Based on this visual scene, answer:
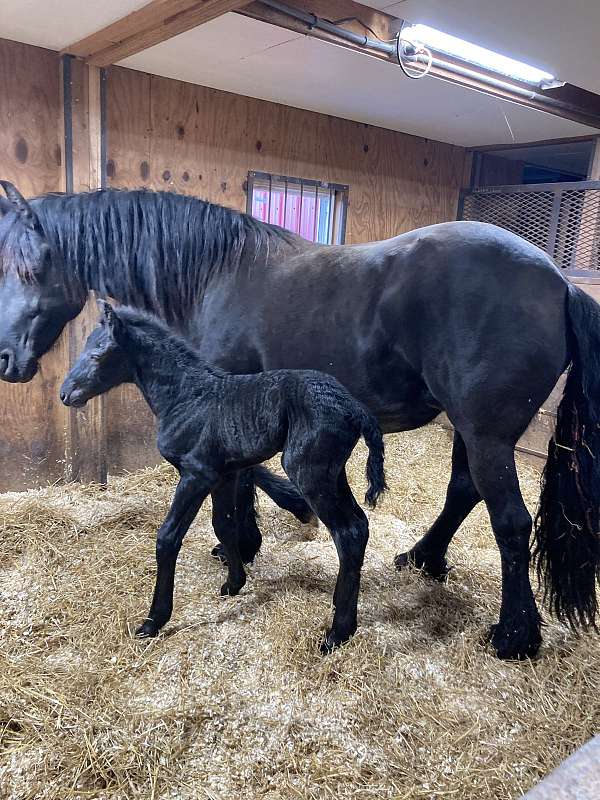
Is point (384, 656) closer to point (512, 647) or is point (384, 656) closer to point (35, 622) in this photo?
point (512, 647)

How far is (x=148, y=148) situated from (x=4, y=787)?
3.04 metres

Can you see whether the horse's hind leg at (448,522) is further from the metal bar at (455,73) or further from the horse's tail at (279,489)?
the metal bar at (455,73)

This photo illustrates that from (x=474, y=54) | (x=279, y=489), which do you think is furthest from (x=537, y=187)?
(x=279, y=489)

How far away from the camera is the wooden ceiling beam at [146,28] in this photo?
2.17m

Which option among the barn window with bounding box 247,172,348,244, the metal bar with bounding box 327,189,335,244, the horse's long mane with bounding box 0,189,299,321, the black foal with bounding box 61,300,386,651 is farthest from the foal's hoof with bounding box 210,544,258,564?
the metal bar with bounding box 327,189,335,244

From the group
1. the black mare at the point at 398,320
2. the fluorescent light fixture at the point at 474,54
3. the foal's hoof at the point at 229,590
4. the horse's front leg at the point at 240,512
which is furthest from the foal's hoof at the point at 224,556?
the fluorescent light fixture at the point at 474,54

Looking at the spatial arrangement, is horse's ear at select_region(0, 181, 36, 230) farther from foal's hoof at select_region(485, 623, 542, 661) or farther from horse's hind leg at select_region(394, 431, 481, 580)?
foal's hoof at select_region(485, 623, 542, 661)

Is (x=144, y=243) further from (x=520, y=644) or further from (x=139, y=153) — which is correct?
(x=520, y=644)

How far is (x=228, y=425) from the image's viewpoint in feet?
6.14

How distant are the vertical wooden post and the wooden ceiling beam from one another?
10cm

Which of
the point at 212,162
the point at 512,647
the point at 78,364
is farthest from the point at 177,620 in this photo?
the point at 212,162

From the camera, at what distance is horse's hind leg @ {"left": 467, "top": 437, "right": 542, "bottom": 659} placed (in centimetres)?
195

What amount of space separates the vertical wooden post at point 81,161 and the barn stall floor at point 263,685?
678mm

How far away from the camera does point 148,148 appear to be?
329cm
